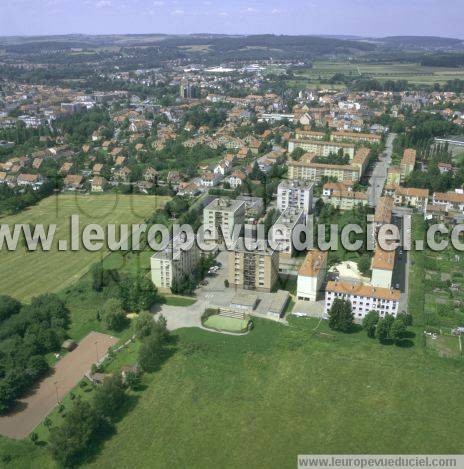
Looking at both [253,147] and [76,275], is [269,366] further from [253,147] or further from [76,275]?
Result: [253,147]

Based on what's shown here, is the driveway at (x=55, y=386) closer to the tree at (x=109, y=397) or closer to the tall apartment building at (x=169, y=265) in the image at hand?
the tree at (x=109, y=397)

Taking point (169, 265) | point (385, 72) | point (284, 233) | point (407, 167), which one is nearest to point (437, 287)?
point (284, 233)

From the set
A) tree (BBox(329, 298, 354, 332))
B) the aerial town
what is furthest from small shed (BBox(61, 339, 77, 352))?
tree (BBox(329, 298, 354, 332))

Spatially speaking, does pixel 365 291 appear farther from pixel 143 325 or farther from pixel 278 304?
pixel 143 325

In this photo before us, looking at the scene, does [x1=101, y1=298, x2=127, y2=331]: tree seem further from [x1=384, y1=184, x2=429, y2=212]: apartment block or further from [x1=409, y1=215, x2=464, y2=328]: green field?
[x1=384, y1=184, x2=429, y2=212]: apartment block

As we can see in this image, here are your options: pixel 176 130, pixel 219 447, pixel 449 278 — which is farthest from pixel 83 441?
pixel 176 130

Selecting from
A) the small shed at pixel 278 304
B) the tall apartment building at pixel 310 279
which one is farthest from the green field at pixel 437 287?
the small shed at pixel 278 304
